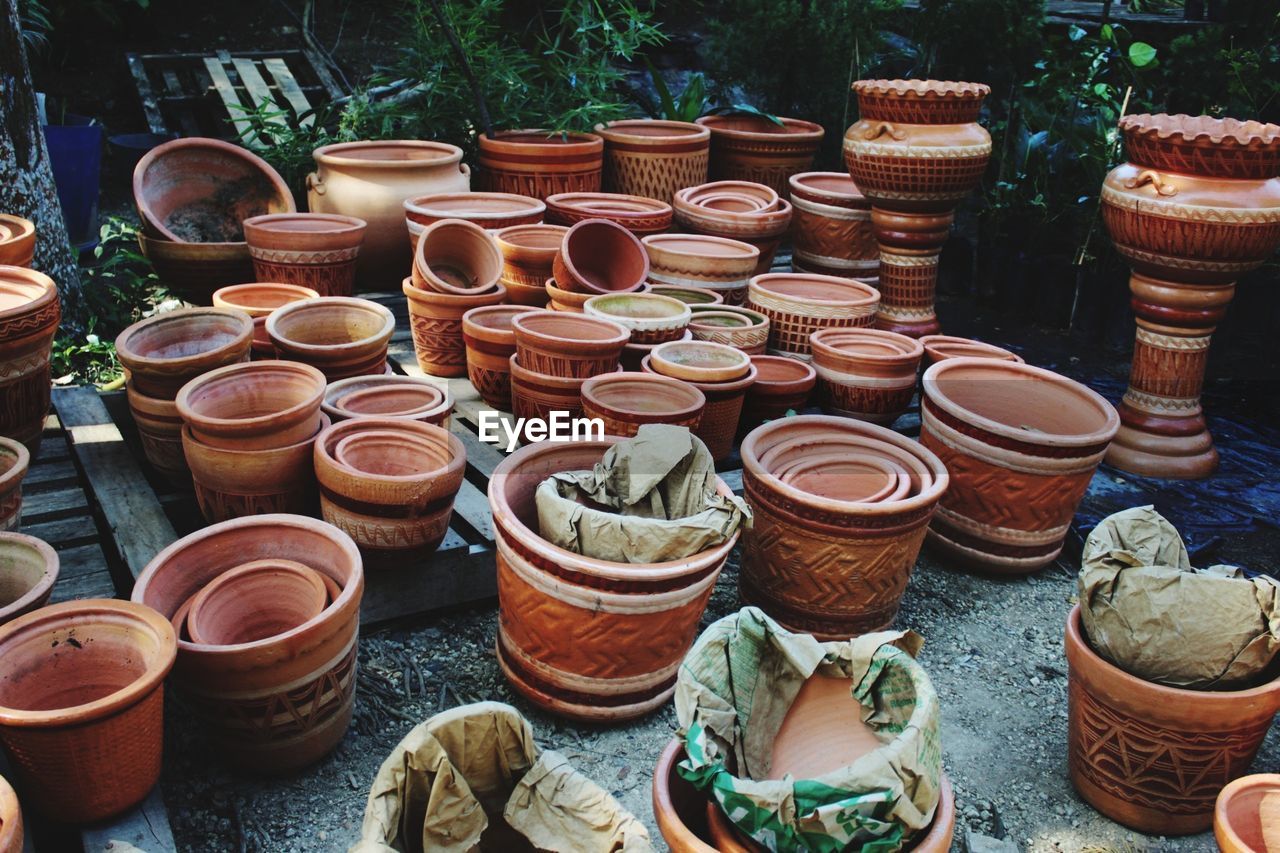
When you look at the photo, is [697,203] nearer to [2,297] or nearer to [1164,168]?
[1164,168]

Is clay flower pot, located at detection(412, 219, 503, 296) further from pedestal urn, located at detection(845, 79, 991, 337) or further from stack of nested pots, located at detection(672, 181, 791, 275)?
pedestal urn, located at detection(845, 79, 991, 337)

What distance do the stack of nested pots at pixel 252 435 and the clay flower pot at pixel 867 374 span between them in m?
1.73

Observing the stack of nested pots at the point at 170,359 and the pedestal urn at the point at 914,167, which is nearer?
the stack of nested pots at the point at 170,359

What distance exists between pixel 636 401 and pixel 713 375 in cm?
28

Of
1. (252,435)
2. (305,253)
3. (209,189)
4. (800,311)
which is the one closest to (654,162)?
(800,311)

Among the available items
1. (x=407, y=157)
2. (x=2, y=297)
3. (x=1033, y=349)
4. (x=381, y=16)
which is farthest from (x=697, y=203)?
(x=381, y=16)

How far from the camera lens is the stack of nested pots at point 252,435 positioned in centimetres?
265

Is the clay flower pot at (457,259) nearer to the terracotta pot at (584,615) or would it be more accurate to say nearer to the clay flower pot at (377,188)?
the clay flower pot at (377,188)

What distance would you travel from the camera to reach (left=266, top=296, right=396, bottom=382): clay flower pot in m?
3.16

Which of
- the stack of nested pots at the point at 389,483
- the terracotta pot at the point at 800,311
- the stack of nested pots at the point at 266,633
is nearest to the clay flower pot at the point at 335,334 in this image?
the stack of nested pots at the point at 389,483

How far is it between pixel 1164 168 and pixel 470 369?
2555mm

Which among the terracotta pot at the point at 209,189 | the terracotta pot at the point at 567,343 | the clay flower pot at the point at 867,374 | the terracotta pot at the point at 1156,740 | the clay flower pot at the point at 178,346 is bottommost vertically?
the terracotta pot at the point at 1156,740

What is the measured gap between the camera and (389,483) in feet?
8.40

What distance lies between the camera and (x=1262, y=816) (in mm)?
1855
